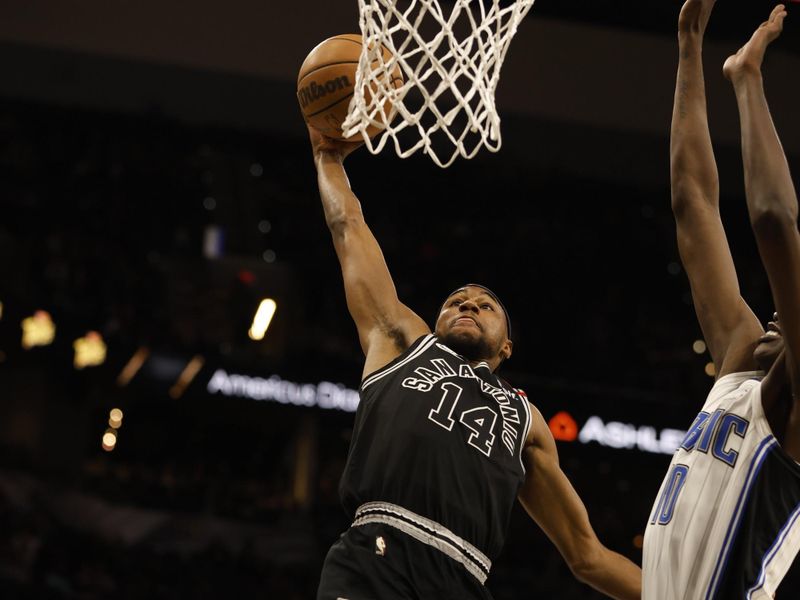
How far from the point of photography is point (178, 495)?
11375mm

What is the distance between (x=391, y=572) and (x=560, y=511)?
78cm

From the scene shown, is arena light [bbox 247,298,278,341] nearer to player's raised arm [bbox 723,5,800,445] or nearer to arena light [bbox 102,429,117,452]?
arena light [bbox 102,429,117,452]

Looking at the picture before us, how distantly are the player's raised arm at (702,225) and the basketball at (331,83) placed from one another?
106 cm

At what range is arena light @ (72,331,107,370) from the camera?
428 inches

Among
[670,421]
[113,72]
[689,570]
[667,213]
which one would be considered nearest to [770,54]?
[667,213]

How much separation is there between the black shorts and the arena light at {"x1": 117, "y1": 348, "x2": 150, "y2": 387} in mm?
8167

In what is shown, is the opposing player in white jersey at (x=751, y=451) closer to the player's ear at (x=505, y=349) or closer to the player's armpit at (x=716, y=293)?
the player's armpit at (x=716, y=293)

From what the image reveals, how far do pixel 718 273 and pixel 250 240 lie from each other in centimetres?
958

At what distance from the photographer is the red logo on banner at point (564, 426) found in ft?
34.4

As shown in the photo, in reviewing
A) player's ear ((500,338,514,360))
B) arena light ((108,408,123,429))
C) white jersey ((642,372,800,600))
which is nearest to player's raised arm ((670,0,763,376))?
white jersey ((642,372,800,600))

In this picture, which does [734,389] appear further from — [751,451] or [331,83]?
[331,83]

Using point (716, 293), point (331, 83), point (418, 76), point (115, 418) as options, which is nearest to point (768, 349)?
point (716, 293)

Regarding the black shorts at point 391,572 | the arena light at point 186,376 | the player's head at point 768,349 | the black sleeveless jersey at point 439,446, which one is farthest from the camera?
the arena light at point 186,376

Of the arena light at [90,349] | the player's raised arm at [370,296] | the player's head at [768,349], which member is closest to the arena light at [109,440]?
the arena light at [90,349]
